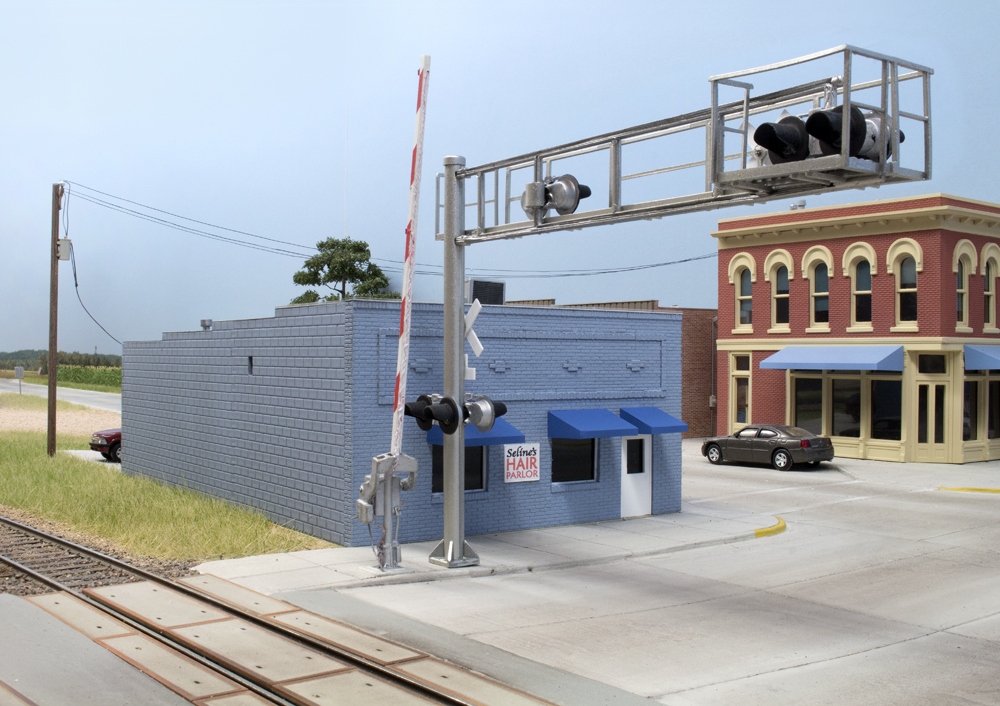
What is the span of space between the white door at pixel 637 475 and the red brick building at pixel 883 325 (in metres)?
13.8

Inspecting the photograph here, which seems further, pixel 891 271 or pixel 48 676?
pixel 891 271

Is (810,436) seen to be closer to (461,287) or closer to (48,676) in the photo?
(461,287)

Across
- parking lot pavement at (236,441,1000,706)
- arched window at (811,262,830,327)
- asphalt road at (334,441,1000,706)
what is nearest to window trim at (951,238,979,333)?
arched window at (811,262,830,327)

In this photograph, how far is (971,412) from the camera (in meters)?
30.8

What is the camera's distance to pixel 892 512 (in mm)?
19938

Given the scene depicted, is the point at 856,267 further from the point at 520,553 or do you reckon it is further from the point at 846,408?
the point at 520,553

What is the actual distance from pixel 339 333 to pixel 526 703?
843 cm

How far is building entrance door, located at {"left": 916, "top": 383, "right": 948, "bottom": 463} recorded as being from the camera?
29438mm

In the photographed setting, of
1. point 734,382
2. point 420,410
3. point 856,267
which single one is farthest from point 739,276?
point 420,410

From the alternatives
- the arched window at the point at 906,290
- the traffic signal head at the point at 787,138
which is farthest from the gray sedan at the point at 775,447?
the traffic signal head at the point at 787,138

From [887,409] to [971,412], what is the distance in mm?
3020

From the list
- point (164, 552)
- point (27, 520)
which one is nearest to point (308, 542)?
point (164, 552)

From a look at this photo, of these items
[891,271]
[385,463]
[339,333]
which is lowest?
[385,463]

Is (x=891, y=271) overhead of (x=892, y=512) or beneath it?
overhead
